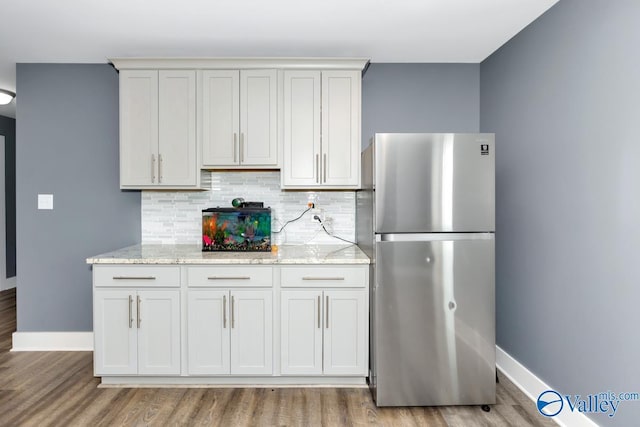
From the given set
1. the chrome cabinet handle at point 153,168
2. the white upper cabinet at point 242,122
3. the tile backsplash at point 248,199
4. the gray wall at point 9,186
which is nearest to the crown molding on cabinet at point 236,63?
the white upper cabinet at point 242,122

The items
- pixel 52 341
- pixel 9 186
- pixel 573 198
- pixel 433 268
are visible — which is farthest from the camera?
pixel 9 186

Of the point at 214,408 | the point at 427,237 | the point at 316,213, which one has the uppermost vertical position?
the point at 316,213

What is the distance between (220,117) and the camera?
111 inches

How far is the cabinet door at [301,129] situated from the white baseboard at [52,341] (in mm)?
2192

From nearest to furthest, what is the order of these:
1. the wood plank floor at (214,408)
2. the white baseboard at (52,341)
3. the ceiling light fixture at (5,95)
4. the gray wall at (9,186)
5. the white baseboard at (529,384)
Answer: the white baseboard at (529,384)
the wood plank floor at (214,408)
the white baseboard at (52,341)
the ceiling light fixture at (5,95)
the gray wall at (9,186)

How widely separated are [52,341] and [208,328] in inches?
65.3

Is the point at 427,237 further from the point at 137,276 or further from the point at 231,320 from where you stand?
the point at 137,276

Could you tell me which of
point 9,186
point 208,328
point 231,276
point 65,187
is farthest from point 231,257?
point 9,186

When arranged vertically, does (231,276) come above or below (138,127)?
below

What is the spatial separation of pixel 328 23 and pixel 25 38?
2.21 meters

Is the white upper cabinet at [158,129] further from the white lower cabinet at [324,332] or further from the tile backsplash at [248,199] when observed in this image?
the white lower cabinet at [324,332]

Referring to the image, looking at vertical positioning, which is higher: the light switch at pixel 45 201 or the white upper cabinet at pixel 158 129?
the white upper cabinet at pixel 158 129

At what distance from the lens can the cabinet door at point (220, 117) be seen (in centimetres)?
280

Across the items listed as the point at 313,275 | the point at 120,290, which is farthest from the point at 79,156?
the point at 313,275
